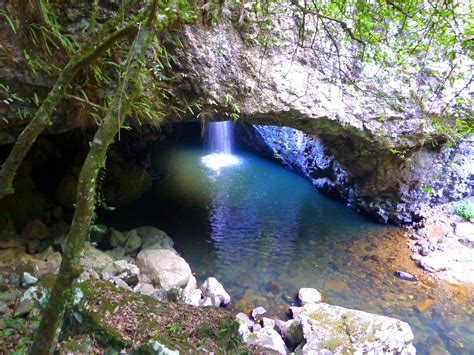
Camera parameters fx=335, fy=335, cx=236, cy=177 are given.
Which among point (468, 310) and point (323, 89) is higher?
Answer: point (323, 89)

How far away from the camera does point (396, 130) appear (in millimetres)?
7344

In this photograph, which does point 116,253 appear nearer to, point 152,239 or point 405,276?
point 152,239

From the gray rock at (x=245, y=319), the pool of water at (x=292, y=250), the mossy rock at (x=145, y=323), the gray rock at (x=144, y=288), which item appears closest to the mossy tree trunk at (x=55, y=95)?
the mossy rock at (x=145, y=323)

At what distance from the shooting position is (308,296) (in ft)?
18.7

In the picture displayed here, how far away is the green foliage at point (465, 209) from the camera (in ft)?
28.7

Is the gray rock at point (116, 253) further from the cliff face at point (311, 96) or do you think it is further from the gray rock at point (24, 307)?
the gray rock at point (24, 307)

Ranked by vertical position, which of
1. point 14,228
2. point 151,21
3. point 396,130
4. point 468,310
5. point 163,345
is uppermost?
point 151,21

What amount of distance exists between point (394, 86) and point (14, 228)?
25.5ft

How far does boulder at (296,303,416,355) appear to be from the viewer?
4324 mm

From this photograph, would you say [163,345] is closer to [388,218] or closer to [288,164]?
[388,218]

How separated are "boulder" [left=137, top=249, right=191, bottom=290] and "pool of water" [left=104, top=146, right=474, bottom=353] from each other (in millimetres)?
595

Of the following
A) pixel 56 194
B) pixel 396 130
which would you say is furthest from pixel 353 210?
pixel 56 194

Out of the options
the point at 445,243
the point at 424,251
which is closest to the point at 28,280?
the point at 424,251

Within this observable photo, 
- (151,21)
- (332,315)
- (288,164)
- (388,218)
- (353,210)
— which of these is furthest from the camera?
(288,164)
